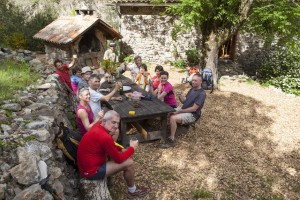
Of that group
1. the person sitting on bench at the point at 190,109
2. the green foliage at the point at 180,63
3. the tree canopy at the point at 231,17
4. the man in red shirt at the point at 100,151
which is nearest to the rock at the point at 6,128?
the man in red shirt at the point at 100,151

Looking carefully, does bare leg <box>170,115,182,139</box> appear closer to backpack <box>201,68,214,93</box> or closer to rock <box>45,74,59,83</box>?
rock <box>45,74,59,83</box>

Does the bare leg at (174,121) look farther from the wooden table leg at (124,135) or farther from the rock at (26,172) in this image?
the rock at (26,172)

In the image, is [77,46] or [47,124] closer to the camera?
[47,124]

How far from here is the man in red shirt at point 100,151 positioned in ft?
11.5

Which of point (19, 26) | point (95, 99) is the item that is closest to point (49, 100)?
point (95, 99)

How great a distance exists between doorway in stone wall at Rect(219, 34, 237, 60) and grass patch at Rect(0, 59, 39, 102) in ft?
37.1

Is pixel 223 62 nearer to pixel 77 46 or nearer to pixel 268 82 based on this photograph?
pixel 268 82

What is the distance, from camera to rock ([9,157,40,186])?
8.81ft

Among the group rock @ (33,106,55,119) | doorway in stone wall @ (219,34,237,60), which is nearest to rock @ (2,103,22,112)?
rock @ (33,106,55,119)

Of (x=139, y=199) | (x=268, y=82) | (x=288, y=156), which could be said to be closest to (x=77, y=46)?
→ (x=139, y=199)

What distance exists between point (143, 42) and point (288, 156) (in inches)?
412

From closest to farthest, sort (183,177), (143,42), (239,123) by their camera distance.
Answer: (183,177), (239,123), (143,42)

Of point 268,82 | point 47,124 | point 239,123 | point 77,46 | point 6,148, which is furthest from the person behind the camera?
point 268,82

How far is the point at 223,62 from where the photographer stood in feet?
47.9
